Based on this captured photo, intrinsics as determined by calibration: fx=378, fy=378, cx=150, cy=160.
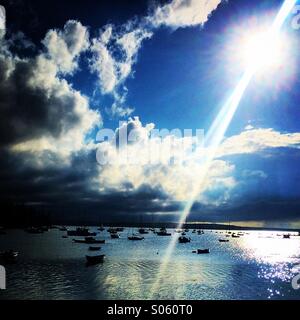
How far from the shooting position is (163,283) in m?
35.6

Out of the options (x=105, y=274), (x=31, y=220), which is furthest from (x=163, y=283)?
(x=31, y=220)

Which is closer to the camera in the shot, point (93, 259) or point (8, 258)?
point (8, 258)

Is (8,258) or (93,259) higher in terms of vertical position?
(8,258)

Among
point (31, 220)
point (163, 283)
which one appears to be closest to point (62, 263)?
point (163, 283)

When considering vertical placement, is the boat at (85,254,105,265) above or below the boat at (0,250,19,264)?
below
